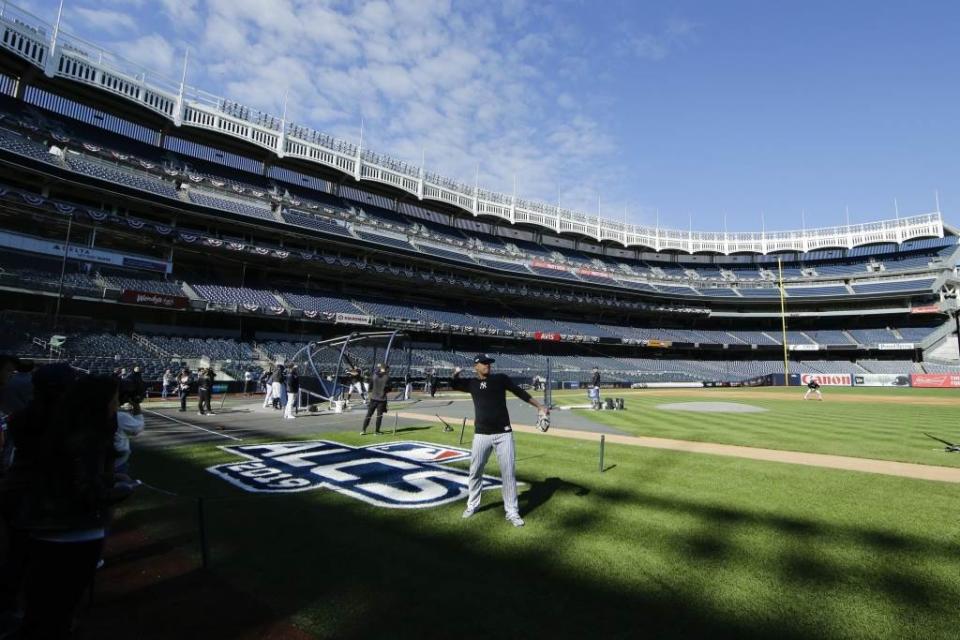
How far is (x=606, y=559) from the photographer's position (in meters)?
4.89

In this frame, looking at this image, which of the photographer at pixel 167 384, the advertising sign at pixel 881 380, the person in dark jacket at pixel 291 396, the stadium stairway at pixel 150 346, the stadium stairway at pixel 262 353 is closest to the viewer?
the person in dark jacket at pixel 291 396

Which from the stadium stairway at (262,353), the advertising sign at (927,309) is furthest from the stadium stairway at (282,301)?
the advertising sign at (927,309)

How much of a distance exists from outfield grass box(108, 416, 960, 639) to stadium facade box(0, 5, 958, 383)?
25711 mm

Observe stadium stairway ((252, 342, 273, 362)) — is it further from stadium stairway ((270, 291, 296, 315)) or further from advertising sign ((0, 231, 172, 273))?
advertising sign ((0, 231, 172, 273))

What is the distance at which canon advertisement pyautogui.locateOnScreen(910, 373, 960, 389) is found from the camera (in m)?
48.0

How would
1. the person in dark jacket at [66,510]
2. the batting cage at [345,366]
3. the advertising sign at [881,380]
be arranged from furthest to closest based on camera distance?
the advertising sign at [881,380], the batting cage at [345,366], the person in dark jacket at [66,510]

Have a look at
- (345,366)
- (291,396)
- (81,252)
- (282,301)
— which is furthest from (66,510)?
(282,301)

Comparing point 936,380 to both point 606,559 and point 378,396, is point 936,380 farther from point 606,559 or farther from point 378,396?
point 606,559

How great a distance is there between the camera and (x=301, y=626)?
363 centimetres

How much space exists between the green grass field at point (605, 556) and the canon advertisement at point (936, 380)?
5681 cm

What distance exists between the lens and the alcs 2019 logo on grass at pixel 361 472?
735cm

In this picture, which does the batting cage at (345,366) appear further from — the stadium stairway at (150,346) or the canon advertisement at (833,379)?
the canon advertisement at (833,379)

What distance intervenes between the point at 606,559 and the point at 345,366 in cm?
2944

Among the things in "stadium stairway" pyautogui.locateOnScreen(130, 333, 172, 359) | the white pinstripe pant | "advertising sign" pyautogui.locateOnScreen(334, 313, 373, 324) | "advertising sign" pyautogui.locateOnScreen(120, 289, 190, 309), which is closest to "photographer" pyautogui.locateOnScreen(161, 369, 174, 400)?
"stadium stairway" pyautogui.locateOnScreen(130, 333, 172, 359)
